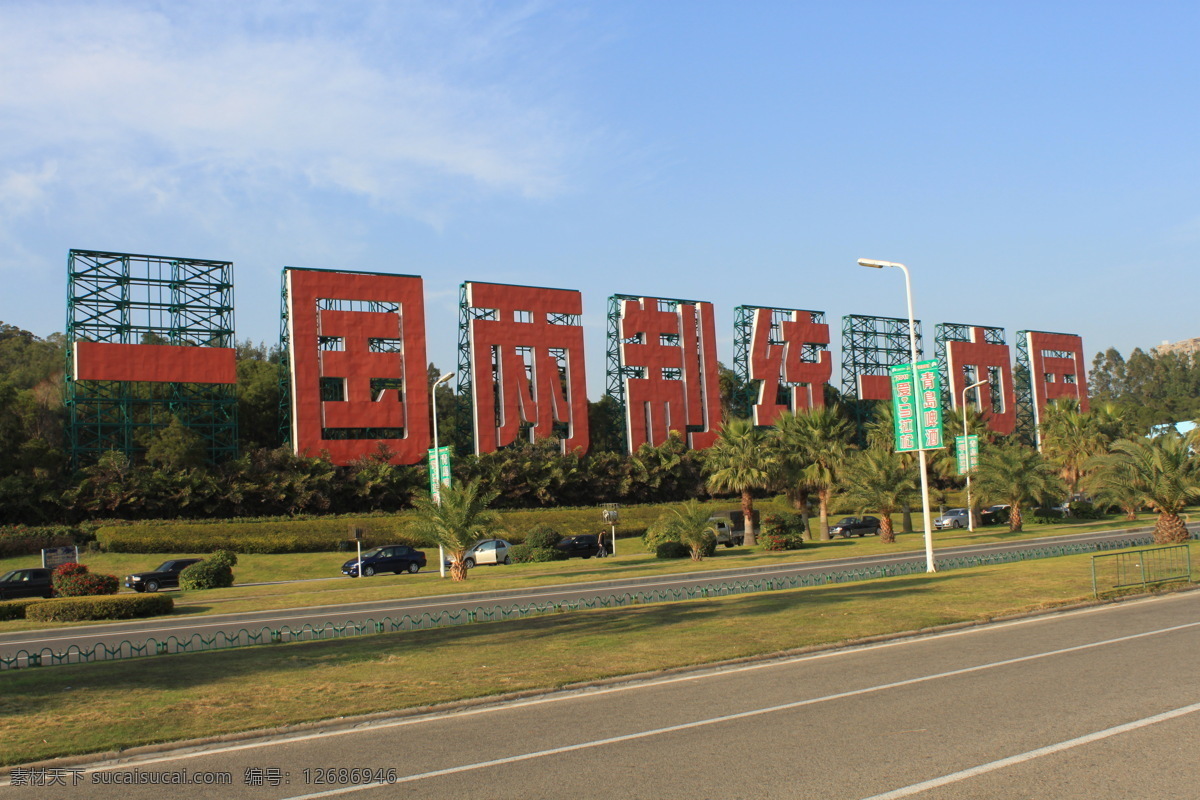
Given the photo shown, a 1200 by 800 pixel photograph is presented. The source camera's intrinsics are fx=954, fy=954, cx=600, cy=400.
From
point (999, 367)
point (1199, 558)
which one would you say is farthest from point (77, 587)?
point (999, 367)

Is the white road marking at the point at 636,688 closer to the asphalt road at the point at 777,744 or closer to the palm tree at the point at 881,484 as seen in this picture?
the asphalt road at the point at 777,744

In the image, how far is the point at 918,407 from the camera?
29.6 metres

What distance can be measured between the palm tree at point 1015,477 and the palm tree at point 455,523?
30.5 metres

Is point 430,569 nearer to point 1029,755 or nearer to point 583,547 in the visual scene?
point 583,547

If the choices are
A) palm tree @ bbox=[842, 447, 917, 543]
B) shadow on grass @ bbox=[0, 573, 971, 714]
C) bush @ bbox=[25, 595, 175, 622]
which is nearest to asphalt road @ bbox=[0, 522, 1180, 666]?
bush @ bbox=[25, 595, 175, 622]

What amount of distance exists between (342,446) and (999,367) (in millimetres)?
67995

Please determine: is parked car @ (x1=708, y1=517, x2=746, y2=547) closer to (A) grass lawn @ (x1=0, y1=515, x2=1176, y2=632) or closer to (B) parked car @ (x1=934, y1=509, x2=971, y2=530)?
(A) grass lawn @ (x1=0, y1=515, x2=1176, y2=632)

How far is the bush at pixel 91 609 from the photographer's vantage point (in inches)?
958

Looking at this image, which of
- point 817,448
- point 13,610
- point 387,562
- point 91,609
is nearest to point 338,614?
point 91,609

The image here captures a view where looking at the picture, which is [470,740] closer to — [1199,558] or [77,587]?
[77,587]

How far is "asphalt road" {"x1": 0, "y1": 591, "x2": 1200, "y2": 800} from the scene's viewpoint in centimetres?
782

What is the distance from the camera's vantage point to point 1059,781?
7609mm

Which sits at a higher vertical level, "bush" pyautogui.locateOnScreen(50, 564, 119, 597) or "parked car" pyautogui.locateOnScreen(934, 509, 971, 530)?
"bush" pyautogui.locateOnScreen(50, 564, 119, 597)

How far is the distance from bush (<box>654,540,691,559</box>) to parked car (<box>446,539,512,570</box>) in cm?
744
